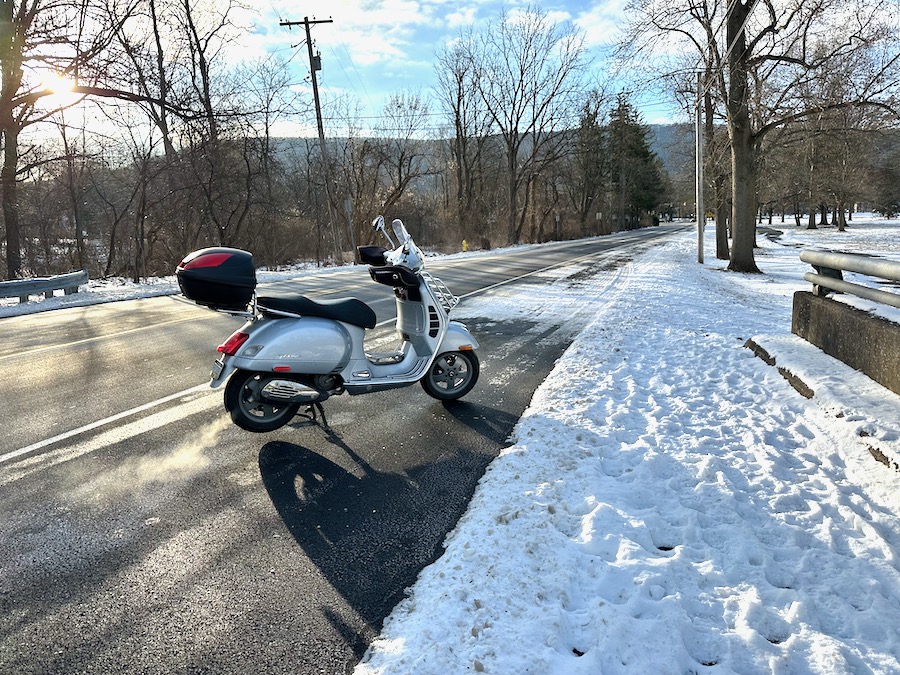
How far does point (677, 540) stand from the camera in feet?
9.47

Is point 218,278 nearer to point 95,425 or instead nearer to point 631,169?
point 95,425

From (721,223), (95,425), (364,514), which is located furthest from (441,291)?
(721,223)

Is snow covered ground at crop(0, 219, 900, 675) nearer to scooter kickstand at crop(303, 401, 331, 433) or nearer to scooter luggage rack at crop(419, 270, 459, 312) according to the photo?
scooter luggage rack at crop(419, 270, 459, 312)

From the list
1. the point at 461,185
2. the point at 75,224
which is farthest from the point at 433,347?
the point at 461,185

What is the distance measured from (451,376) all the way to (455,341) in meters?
0.39

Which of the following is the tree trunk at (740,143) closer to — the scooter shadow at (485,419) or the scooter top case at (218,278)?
the scooter shadow at (485,419)

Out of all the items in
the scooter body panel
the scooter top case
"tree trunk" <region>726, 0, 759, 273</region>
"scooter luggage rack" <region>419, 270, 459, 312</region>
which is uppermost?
"tree trunk" <region>726, 0, 759, 273</region>

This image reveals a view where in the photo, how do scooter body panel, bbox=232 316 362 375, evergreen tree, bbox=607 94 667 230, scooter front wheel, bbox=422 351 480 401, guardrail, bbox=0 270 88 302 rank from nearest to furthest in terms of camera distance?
scooter body panel, bbox=232 316 362 375, scooter front wheel, bbox=422 351 480 401, guardrail, bbox=0 270 88 302, evergreen tree, bbox=607 94 667 230

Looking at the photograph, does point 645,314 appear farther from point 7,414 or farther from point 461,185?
point 461,185

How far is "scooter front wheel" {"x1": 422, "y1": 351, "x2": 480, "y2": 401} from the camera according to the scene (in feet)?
17.3

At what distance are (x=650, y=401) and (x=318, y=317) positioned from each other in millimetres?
3093

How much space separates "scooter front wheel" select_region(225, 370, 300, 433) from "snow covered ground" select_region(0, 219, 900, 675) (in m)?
1.78

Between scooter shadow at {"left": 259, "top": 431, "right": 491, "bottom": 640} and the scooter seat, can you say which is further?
the scooter seat

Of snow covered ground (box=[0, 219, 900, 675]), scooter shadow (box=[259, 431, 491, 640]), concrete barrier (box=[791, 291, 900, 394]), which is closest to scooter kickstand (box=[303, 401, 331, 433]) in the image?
scooter shadow (box=[259, 431, 491, 640])
